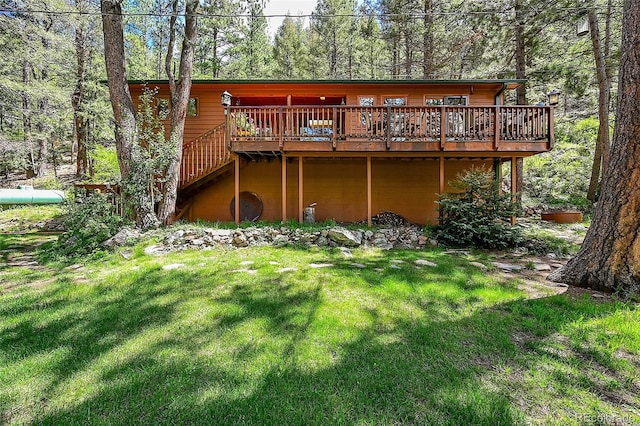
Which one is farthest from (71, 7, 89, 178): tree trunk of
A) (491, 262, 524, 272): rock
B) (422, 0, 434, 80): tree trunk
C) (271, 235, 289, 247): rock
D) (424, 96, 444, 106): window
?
(491, 262, 524, 272): rock

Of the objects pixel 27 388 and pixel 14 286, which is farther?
pixel 14 286

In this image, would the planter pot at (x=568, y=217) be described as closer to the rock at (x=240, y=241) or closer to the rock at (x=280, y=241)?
the rock at (x=280, y=241)

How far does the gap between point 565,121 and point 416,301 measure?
16.4 metres

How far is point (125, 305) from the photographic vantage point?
138 inches

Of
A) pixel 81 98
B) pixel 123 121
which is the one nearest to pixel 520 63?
pixel 123 121

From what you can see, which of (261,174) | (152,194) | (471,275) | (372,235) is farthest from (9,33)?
(471,275)

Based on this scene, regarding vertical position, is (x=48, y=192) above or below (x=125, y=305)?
above

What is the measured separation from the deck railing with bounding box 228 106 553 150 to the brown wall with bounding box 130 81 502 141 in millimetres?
1851

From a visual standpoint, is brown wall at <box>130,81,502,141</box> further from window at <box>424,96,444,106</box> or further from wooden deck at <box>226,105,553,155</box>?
wooden deck at <box>226,105,553,155</box>

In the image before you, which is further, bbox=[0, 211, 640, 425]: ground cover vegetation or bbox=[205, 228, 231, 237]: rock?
bbox=[205, 228, 231, 237]: rock

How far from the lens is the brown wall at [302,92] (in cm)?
952

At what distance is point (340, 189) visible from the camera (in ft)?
32.3

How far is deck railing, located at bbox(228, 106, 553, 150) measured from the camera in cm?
762

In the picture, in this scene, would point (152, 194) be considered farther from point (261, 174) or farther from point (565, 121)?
point (565, 121)
